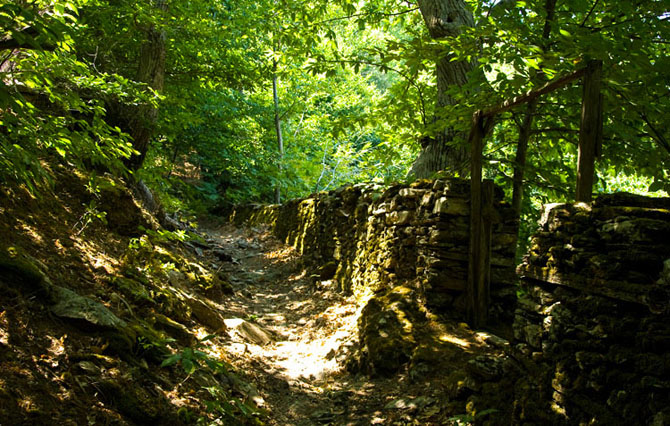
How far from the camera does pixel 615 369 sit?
6.37 feet

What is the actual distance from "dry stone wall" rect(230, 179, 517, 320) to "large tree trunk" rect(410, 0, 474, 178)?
91 cm

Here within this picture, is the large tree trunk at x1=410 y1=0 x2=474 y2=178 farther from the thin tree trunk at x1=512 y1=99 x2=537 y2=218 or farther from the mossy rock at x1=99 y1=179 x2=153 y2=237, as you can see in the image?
the mossy rock at x1=99 y1=179 x2=153 y2=237

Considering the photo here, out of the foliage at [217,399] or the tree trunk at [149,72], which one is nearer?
the foliage at [217,399]

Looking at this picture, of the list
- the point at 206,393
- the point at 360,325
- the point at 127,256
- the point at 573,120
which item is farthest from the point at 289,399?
the point at 573,120

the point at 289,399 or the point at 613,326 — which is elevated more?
the point at 613,326

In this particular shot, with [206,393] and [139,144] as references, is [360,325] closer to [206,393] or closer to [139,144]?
[206,393]

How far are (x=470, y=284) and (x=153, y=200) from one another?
554 centimetres

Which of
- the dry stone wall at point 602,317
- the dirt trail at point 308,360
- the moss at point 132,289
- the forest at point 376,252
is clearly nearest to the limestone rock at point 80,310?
the forest at point 376,252

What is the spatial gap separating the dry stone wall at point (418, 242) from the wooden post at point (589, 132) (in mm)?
1797

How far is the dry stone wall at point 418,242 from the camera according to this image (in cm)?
453

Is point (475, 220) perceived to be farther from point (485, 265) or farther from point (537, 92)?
point (537, 92)

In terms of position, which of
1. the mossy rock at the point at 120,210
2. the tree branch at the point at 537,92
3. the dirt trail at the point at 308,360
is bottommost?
the dirt trail at the point at 308,360

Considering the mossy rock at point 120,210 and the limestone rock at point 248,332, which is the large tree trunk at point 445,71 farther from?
the mossy rock at point 120,210

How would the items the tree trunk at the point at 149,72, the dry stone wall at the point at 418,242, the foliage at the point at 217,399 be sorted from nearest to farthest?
1. the foliage at the point at 217,399
2. the dry stone wall at the point at 418,242
3. the tree trunk at the point at 149,72
